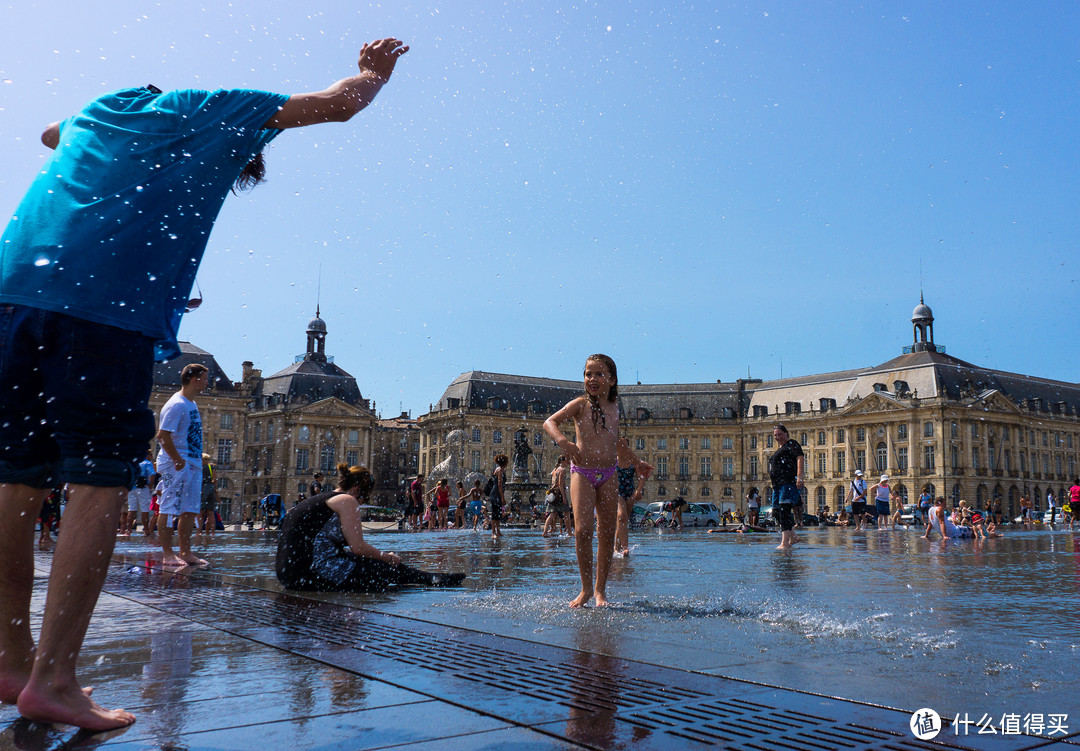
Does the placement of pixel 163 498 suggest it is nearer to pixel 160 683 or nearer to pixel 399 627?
pixel 399 627

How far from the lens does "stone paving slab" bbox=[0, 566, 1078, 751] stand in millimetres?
2123

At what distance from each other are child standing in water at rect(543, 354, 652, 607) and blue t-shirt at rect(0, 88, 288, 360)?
281 cm

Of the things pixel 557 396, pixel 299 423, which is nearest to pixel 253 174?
pixel 299 423

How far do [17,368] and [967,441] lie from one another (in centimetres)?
9393

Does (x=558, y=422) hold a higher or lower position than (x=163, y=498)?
higher

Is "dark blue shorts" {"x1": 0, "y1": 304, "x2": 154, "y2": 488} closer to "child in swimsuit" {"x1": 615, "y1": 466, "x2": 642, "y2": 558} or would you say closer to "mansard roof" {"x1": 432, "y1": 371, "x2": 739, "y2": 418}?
→ "child in swimsuit" {"x1": 615, "y1": 466, "x2": 642, "y2": 558}

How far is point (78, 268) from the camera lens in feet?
8.25

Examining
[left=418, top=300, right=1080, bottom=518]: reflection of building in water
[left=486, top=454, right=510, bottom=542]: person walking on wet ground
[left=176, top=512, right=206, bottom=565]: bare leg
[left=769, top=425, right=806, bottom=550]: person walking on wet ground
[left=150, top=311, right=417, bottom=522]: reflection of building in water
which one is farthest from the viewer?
[left=150, top=311, right=417, bottom=522]: reflection of building in water

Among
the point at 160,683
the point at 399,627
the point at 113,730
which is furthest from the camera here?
the point at 399,627

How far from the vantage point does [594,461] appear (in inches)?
213

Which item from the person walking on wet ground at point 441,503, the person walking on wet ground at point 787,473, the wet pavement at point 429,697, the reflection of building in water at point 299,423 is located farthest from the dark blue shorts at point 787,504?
the reflection of building in water at point 299,423

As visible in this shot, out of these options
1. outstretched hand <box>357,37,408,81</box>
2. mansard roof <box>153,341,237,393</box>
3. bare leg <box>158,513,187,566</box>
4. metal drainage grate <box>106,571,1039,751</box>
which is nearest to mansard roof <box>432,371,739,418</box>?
mansard roof <box>153,341,237,393</box>

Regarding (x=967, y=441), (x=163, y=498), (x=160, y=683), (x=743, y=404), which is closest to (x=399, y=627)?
(x=160, y=683)

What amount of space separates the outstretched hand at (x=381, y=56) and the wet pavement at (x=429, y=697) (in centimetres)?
207
